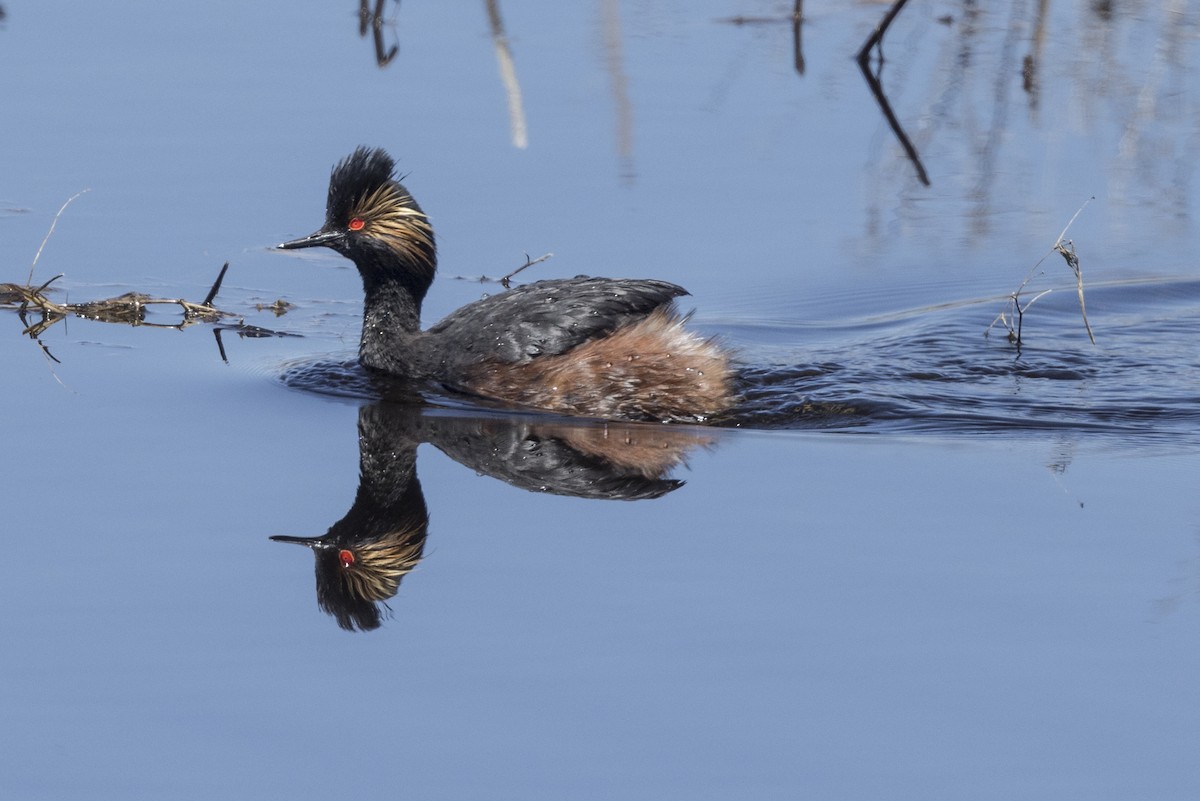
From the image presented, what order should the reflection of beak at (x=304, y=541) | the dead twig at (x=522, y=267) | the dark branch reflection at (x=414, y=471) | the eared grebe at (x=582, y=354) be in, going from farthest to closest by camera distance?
1. the dead twig at (x=522, y=267)
2. the eared grebe at (x=582, y=354)
3. the reflection of beak at (x=304, y=541)
4. the dark branch reflection at (x=414, y=471)

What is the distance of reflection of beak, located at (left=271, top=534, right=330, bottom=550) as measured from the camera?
670 centimetres

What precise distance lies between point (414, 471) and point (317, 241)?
6.70 ft

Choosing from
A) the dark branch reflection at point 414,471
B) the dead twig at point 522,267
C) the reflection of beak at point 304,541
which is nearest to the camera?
the dark branch reflection at point 414,471

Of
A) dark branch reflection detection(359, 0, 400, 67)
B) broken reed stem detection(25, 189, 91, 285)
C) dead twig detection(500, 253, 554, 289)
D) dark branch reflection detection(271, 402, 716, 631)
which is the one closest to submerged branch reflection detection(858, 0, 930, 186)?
dead twig detection(500, 253, 554, 289)

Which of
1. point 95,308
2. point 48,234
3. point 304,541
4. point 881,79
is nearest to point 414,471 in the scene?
point 304,541

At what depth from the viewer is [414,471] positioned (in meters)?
7.61

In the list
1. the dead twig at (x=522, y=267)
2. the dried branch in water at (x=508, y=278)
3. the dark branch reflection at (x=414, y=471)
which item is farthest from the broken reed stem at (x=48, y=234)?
the dead twig at (x=522, y=267)

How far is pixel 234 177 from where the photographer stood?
36.0 feet

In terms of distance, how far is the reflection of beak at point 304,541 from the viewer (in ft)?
22.0

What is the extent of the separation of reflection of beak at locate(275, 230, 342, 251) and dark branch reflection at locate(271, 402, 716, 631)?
1.06 meters

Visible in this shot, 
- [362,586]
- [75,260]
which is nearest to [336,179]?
[75,260]

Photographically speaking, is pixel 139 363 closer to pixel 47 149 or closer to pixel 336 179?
pixel 336 179

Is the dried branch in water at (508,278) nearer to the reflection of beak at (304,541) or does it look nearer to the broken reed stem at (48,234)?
the broken reed stem at (48,234)

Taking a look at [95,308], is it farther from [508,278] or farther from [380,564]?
[380,564]
